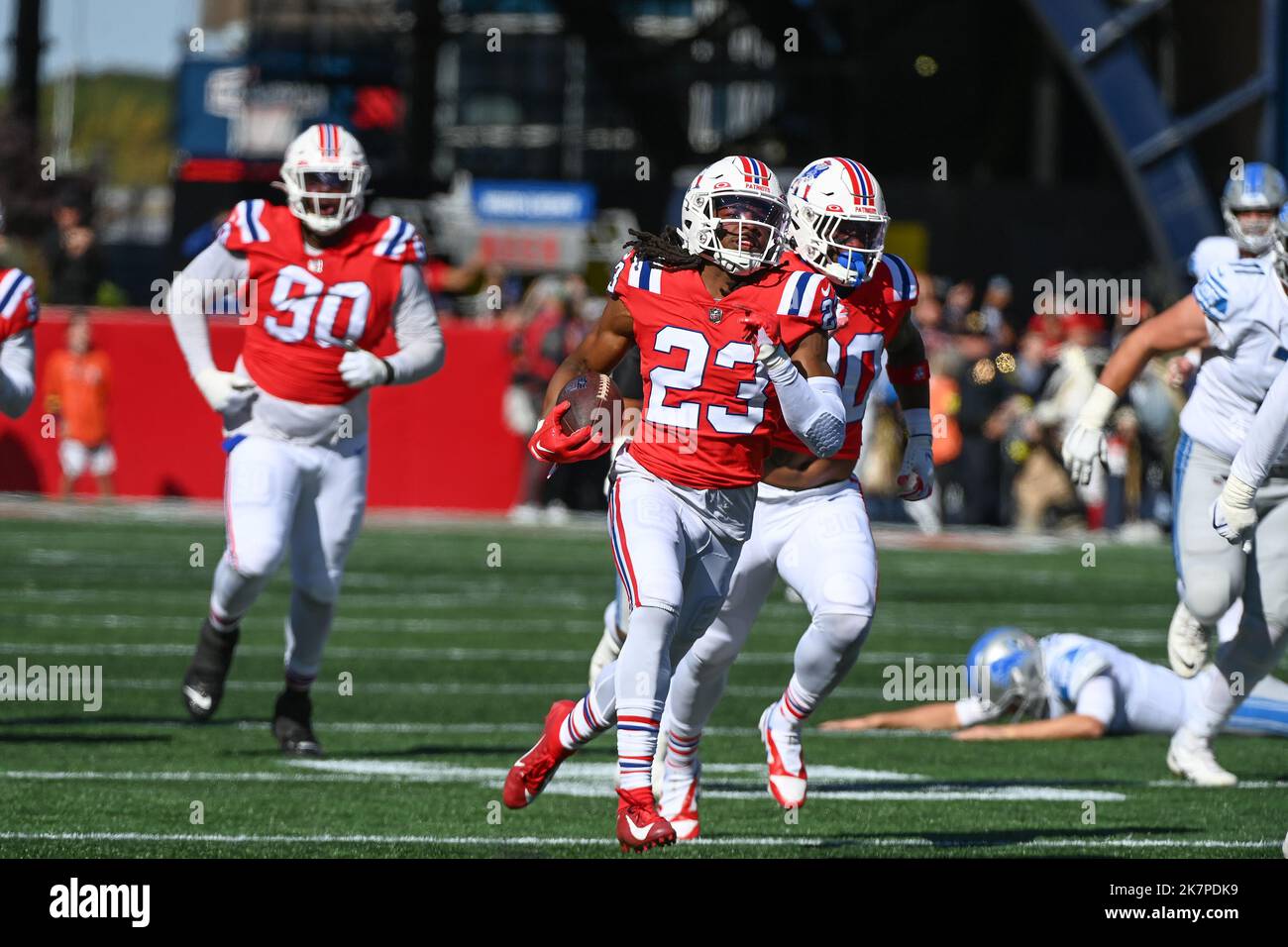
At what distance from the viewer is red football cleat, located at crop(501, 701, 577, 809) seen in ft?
21.0

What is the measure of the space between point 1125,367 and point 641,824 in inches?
104

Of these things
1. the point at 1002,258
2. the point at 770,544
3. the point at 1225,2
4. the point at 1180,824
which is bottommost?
the point at 1180,824

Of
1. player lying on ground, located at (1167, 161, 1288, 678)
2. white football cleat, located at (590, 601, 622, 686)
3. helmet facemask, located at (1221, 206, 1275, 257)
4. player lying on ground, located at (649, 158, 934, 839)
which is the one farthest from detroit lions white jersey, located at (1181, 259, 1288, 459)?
white football cleat, located at (590, 601, 622, 686)

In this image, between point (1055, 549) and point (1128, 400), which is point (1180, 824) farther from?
point (1128, 400)

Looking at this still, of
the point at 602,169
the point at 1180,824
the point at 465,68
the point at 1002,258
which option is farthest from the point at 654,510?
the point at 465,68

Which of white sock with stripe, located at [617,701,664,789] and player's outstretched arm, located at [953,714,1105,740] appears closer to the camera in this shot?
white sock with stripe, located at [617,701,664,789]

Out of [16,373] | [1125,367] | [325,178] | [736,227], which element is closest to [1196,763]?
[1125,367]

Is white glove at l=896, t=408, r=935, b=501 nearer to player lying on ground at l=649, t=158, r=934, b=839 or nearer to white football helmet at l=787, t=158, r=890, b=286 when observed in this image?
player lying on ground at l=649, t=158, r=934, b=839

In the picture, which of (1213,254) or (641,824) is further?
(1213,254)

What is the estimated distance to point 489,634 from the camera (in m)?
12.1

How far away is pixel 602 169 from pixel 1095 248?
720 cm

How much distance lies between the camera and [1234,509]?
6910mm

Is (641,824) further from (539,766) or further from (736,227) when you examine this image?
(736,227)
